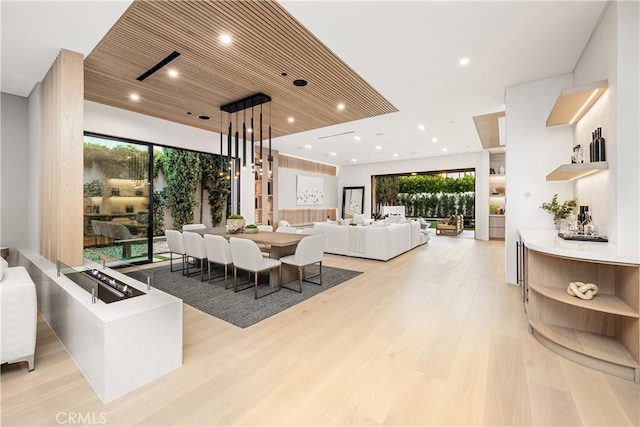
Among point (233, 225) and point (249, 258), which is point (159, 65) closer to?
point (233, 225)

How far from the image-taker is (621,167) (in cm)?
226

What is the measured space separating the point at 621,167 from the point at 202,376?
367 centimetres

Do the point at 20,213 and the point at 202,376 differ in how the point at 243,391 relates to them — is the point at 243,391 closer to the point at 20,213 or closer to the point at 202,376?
the point at 202,376

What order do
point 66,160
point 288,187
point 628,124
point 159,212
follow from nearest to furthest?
point 628,124, point 66,160, point 159,212, point 288,187

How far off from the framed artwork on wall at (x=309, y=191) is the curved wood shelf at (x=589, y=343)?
8.52m

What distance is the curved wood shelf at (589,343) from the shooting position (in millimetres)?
1908

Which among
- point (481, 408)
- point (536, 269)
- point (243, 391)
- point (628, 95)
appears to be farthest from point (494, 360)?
point (628, 95)

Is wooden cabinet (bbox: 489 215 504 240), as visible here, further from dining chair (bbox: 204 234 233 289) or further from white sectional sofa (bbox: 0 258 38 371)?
white sectional sofa (bbox: 0 258 38 371)

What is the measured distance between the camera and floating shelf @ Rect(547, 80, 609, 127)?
8.27 ft

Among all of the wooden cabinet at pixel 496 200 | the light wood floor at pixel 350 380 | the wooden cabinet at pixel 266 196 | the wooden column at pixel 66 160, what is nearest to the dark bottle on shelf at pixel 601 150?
the light wood floor at pixel 350 380

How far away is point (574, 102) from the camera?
2.85m

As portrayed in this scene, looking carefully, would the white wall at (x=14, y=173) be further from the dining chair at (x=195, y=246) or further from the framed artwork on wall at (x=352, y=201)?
the framed artwork on wall at (x=352, y=201)

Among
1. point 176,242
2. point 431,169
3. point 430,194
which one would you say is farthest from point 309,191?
point 430,194

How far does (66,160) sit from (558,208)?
227 inches
